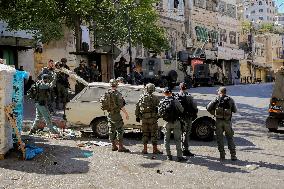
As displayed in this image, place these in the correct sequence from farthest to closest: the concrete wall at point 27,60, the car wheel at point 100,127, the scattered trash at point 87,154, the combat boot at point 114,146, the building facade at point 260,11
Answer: the building facade at point 260,11 < the concrete wall at point 27,60 < the car wheel at point 100,127 < the combat boot at point 114,146 < the scattered trash at point 87,154

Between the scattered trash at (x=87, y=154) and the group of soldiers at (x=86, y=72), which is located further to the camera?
the group of soldiers at (x=86, y=72)

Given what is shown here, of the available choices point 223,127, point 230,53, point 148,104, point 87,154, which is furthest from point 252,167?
point 230,53

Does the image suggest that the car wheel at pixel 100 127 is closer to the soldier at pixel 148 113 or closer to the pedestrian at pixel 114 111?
the pedestrian at pixel 114 111

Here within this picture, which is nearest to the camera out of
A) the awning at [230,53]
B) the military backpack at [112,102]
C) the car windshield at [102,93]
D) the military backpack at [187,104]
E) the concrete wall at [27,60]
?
the military backpack at [187,104]

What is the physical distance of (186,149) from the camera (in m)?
10.9

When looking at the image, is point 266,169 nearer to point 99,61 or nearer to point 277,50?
point 99,61

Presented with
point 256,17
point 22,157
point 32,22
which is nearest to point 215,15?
point 32,22

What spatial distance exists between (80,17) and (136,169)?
1704 centimetres

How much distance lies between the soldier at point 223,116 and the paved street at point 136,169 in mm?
312

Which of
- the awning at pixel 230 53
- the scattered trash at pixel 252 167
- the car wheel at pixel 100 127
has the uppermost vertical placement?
the awning at pixel 230 53

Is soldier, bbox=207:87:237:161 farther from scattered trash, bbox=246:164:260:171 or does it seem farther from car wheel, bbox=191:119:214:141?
car wheel, bbox=191:119:214:141

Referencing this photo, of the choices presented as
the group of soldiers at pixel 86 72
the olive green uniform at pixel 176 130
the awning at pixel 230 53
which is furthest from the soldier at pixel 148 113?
the awning at pixel 230 53

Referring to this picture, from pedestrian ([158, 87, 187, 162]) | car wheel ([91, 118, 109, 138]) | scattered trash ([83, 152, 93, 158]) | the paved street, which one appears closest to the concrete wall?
car wheel ([91, 118, 109, 138])

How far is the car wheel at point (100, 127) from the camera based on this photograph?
42.8 feet
